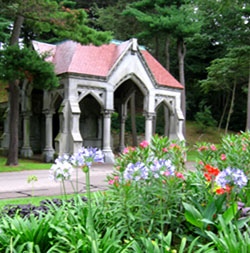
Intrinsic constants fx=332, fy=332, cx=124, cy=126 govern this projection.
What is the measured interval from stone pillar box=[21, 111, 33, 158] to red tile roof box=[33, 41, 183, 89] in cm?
397

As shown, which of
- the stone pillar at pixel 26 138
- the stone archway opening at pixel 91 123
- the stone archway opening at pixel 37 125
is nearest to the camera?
the stone pillar at pixel 26 138

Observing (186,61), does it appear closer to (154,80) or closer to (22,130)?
(154,80)

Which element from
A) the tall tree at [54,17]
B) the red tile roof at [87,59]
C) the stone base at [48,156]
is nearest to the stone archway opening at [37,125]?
the red tile roof at [87,59]

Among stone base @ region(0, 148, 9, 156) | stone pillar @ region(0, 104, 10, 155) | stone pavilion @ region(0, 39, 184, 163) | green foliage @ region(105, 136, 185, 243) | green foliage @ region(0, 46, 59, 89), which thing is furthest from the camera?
stone pillar @ region(0, 104, 10, 155)

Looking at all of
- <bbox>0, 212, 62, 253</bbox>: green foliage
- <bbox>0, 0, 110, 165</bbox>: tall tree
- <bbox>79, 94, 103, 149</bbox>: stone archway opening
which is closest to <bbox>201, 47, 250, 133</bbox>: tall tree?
<bbox>79, 94, 103, 149</bbox>: stone archway opening

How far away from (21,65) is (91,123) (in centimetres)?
1042

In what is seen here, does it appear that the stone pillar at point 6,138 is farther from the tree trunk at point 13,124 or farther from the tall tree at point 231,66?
the tall tree at point 231,66

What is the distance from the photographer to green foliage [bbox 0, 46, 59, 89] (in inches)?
504

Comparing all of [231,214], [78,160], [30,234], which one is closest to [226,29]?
[231,214]

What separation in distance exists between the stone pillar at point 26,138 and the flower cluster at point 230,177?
1853cm

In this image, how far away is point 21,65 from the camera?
12.9 m

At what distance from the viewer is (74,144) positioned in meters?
16.2

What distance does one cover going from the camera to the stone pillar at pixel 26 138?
2052 centimetres

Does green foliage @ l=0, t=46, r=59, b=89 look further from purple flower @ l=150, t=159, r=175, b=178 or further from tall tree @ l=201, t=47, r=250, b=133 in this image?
tall tree @ l=201, t=47, r=250, b=133
